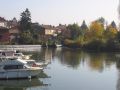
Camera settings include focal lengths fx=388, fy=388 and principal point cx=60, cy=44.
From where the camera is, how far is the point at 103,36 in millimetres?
94938

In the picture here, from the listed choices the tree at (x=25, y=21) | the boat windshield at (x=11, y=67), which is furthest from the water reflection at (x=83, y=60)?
the tree at (x=25, y=21)

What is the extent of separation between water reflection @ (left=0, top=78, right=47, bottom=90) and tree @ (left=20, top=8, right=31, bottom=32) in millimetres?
74687

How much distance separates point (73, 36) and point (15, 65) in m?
78.3

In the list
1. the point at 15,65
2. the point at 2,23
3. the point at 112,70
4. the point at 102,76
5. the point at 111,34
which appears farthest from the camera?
the point at 2,23

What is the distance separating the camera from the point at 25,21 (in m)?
110

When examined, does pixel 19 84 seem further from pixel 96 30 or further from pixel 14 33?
pixel 14 33

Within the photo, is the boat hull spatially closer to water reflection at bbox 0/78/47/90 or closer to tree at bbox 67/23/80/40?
water reflection at bbox 0/78/47/90

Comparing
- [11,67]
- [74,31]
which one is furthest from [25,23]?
[11,67]

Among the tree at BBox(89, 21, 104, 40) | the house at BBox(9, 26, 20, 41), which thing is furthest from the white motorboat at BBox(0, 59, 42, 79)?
the house at BBox(9, 26, 20, 41)

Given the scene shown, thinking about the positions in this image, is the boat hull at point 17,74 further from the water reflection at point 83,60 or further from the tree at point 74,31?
the tree at point 74,31

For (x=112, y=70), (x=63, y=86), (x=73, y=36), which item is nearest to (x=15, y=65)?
(x=63, y=86)

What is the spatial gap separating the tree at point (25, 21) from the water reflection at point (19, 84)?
74687 millimetres

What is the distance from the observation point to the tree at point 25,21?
357ft

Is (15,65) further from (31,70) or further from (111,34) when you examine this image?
(111,34)
